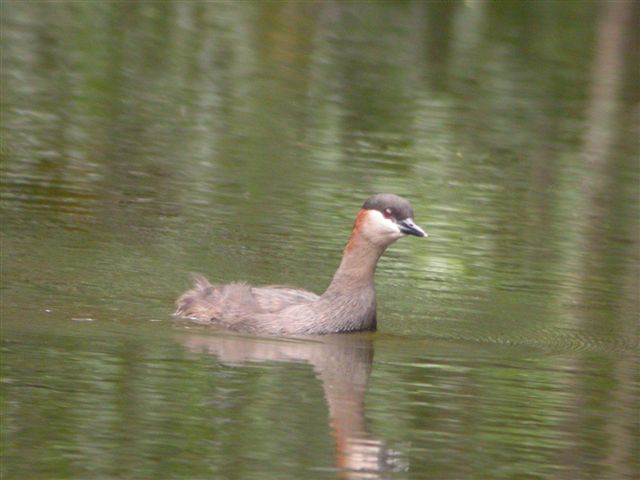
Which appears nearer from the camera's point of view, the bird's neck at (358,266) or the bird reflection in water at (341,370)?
the bird reflection in water at (341,370)

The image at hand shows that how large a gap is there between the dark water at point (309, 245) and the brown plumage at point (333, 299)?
274 mm

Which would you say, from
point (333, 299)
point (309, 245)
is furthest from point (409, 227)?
point (309, 245)

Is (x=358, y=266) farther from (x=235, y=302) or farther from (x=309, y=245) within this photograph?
(x=309, y=245)

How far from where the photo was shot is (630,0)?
40.7 meters

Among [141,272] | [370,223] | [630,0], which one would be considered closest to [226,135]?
[141,272]

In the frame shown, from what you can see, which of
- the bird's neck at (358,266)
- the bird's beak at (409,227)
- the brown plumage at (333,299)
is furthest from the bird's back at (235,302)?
the bird's beak at (409,227)

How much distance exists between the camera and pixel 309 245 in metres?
17.8

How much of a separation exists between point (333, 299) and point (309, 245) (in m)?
3.23

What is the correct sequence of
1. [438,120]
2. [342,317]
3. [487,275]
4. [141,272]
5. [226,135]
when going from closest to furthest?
[342,317]
[141,272]
[487,275]
[226,135]
[438,120]

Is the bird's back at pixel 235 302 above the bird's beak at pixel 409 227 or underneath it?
underneath

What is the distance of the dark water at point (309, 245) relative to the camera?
11.0 m

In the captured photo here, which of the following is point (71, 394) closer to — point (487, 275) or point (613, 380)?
point (613, 380)

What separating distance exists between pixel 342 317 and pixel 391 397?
2.43 meters

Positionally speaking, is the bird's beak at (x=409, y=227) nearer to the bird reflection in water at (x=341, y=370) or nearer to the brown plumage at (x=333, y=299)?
the brown plumage at (x=333, y=299)
